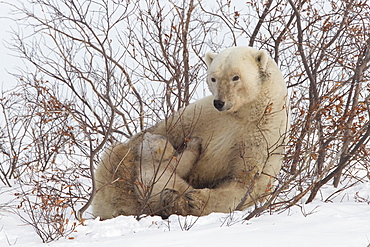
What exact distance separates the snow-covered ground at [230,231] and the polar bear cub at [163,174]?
0.21 metres

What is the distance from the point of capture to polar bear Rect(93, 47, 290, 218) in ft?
15.2

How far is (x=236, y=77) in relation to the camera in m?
4.73

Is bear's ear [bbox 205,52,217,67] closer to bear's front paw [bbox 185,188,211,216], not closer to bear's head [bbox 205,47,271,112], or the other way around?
bear's head [bbox 205,47,271,112]

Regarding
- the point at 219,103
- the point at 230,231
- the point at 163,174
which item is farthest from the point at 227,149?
the point at 230,231

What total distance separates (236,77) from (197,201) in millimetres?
1224

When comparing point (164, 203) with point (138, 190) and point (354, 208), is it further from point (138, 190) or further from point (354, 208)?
point (354, 208)

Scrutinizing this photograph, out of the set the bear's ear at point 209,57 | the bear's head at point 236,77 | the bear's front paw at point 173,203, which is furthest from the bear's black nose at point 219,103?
the bear's front paw at point 173,203

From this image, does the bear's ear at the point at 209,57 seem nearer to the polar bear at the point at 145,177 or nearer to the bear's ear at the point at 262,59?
the bear's ear at the point at 262,59

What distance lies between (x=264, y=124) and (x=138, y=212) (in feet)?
4.84

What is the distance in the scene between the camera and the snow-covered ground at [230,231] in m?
3.35

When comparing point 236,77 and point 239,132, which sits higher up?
point 236,77

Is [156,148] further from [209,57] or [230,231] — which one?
[230,231]

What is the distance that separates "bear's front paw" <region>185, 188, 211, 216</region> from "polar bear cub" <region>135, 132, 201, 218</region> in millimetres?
49

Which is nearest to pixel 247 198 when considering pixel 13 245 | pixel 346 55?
pixel 13 245
